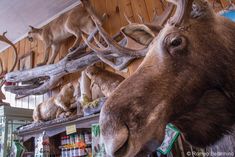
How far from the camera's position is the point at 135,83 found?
1.60 ft

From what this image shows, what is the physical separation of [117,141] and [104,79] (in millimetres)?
907

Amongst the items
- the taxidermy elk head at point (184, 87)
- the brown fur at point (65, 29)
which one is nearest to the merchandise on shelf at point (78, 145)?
the brown fur at point (65, 29)

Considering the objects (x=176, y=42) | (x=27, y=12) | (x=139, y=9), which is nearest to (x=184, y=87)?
(x=176, y=42)

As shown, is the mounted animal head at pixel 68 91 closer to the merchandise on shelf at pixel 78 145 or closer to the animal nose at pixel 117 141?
the merchandise on shelf at pixel 78 145

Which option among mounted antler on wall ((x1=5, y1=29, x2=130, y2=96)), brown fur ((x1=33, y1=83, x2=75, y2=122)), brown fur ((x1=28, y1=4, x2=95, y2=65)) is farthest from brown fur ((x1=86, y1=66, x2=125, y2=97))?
brown fur ((x1=28, y1=4, x2=95, y2=65))

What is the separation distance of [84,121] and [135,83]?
2.75 ft

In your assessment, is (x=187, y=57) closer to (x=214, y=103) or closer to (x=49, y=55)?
(x=214, y=103)

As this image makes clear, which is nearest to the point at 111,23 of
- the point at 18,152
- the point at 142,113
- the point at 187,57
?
the point at 18,152

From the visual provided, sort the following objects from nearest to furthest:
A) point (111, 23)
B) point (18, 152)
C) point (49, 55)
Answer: point (18, 152) < point (111, 23) < point (49, 55)

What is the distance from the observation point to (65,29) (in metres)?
1.97

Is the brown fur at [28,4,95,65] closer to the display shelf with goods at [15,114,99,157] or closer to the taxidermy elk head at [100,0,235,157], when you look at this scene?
the display shelf with goods at [15,114,99,157]

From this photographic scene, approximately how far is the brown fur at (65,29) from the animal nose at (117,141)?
1.42m

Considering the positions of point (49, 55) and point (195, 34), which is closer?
point (195, 34)

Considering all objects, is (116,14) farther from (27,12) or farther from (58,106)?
(27,12)
